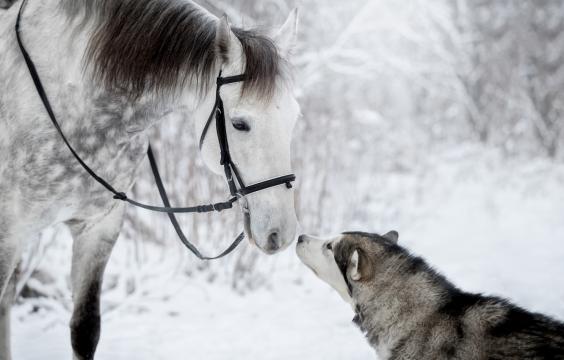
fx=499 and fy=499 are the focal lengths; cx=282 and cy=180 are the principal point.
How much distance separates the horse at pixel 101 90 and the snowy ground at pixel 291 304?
1.70 metres

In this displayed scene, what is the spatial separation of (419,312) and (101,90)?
80.2 inches

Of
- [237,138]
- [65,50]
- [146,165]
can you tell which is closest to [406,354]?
[237,138]

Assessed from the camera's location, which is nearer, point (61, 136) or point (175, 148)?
point (61, 136)

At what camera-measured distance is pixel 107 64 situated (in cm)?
254

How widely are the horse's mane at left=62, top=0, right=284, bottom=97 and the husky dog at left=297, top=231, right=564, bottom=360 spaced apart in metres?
1.22

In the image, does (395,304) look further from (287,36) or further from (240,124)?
(287,36)

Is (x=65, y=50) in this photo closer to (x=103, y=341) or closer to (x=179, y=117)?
(x=103, y=341)

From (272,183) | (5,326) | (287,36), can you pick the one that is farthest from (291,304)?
(287,36)

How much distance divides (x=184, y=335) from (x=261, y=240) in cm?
233

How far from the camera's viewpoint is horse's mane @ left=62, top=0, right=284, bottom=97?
2475 millimetres

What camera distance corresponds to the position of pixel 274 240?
91.4 inches

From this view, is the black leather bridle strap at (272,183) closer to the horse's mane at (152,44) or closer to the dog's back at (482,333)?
the horse's mane at (152,44)

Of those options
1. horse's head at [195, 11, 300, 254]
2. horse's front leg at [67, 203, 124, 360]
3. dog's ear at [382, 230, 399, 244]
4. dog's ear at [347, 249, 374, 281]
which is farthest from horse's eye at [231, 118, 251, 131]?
dog's ear at [382, 230, 399, 244]

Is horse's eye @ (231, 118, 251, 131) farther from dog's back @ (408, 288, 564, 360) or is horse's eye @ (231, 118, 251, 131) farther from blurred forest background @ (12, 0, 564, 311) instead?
dog's back @ (408, 288, 564, 360)
